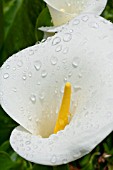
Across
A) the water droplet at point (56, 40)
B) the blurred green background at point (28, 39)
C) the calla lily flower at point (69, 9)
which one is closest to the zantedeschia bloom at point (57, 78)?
the water droplet at point (56, 40)

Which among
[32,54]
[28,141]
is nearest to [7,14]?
[32,54]

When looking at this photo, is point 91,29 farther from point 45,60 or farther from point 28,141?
point 28,141

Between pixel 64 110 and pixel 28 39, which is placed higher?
pixel 64 110

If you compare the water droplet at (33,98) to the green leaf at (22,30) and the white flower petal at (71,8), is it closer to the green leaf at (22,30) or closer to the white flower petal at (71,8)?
the white flower petal at (71,8)

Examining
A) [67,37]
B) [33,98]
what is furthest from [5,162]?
[67,37]

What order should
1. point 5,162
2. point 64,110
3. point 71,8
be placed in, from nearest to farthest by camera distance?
point 64,110, point 5,162, point 71,8

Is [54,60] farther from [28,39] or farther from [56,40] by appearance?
[28,39]

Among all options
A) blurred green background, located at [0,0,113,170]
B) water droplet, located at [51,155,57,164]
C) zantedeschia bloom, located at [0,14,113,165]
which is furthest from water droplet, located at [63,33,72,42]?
blurred green background, located at [0,0,113,170]
